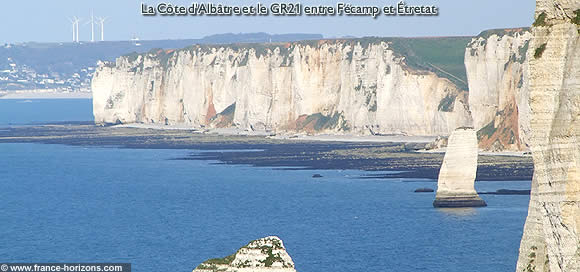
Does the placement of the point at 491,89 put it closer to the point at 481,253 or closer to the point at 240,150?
the point at 240,150

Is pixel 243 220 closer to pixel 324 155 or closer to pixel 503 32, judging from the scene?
pixel 324 155

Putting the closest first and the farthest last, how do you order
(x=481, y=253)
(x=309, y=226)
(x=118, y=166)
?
(x=481, y=253), (x=309, y=226), (x=118, y=166)

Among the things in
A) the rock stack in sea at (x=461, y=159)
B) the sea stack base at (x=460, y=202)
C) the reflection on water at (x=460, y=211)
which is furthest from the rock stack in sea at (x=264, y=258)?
the sea stack base at (x=460, y=202)

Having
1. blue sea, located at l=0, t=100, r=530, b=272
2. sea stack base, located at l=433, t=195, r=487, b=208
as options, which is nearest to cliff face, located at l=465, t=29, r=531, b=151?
blue sea, located at l=0, t=100, r=530, b=272

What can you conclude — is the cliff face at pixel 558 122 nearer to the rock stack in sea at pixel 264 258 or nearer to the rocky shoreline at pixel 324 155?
the rock stack in sea at pixel 264 258

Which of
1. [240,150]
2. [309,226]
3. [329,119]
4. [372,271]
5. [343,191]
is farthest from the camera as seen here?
[329,119]

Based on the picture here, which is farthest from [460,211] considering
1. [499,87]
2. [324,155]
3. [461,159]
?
[499,87]

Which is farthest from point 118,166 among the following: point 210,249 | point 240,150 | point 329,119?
point 210,249

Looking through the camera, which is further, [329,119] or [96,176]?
[329,119]
